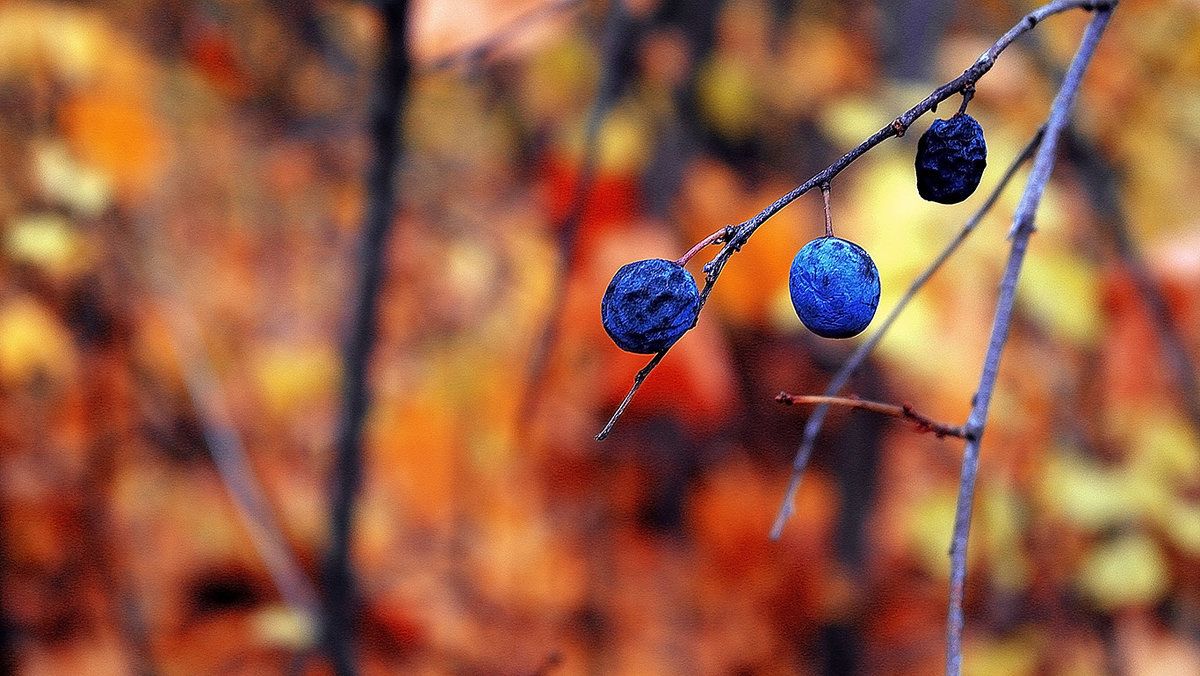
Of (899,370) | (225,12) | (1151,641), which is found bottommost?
(1151,641)

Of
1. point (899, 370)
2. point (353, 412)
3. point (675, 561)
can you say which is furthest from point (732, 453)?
point (353, 412)

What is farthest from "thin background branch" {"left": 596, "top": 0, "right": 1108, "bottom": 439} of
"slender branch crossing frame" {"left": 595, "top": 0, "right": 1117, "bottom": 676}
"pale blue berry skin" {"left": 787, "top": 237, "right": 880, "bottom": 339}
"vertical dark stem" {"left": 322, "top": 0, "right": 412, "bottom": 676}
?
"vertical dark stem" {"left": 322, "top": 0, "right": 412, "bottom": 676}

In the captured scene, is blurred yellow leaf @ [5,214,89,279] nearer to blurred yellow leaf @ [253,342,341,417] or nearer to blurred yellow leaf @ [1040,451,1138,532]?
blurred yellow leaf @ [253,342,341,417]

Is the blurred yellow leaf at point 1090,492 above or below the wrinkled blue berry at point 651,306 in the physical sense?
below

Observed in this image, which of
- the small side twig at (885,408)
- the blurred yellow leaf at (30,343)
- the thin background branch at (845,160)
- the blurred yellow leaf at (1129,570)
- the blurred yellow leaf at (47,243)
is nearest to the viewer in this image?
the thin background branch at (845,160)

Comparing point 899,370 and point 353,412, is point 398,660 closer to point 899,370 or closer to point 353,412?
point 353,412

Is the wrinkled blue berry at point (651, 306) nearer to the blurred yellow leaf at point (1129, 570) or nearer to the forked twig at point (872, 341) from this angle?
the forked twig at point (872, 341)

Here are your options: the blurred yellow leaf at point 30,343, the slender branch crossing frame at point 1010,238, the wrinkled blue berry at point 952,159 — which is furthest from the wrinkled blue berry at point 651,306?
the blurred yellow leaf at point 30,343
